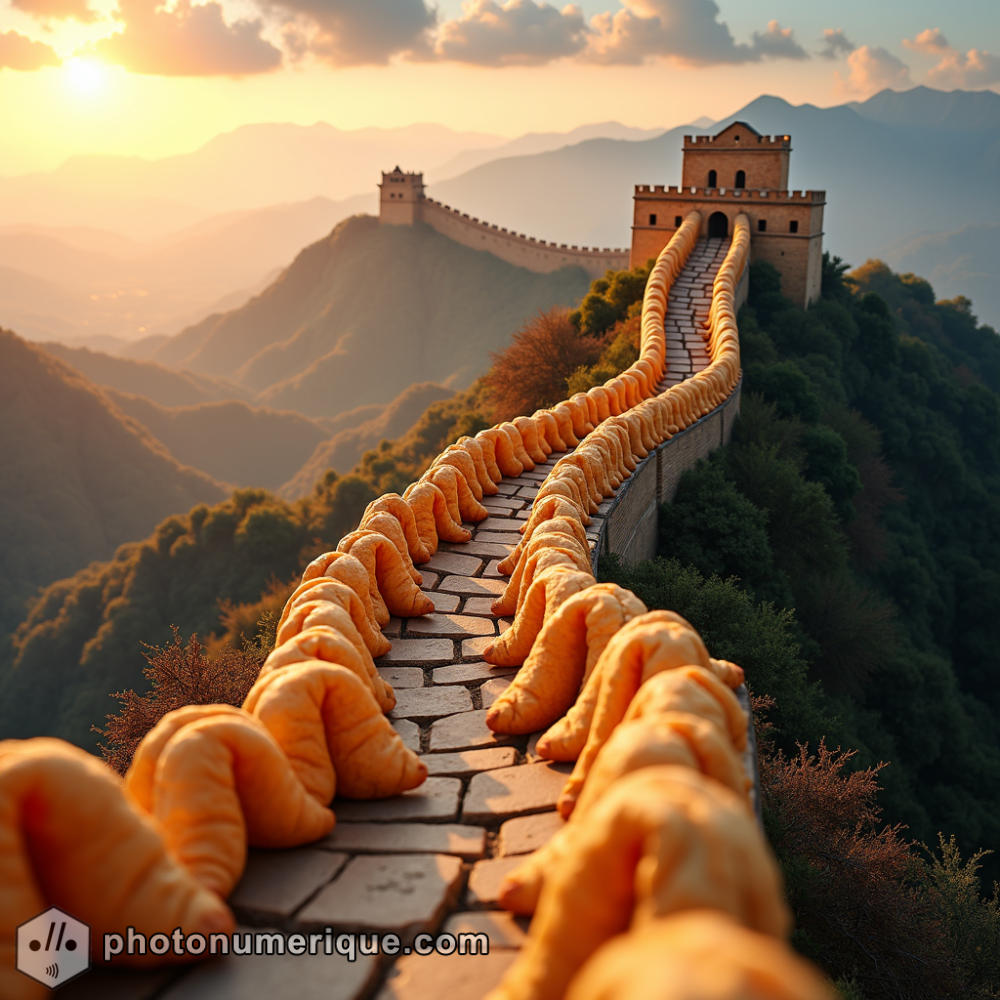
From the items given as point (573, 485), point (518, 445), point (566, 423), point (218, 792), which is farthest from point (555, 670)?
point (566, 423)

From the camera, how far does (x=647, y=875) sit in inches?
74.2

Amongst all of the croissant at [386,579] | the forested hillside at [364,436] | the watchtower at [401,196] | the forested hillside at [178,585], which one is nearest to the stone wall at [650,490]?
the croissant at [386,579]

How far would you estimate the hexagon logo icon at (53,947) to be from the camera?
2.25 m

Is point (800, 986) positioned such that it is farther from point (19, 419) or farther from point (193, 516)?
point (19, 419)

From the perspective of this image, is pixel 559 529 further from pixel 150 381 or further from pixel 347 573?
pixel 150 381

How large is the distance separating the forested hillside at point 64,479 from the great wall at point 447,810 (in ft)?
167

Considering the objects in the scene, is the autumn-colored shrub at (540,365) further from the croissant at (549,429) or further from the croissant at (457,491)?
the croissant at (457,491)

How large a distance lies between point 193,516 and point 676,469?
33063 mm

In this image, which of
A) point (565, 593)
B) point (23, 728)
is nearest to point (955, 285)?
point (23, 728)

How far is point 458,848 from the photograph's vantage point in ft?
10.4

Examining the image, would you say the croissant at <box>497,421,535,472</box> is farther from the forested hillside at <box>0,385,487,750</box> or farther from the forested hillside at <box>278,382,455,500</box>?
the forested hillside at <box>278,382,455,500</box>

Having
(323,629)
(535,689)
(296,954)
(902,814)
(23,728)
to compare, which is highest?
(323,629)

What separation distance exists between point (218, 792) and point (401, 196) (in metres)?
61.0

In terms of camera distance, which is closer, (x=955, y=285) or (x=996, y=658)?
(x=996, y=658)
